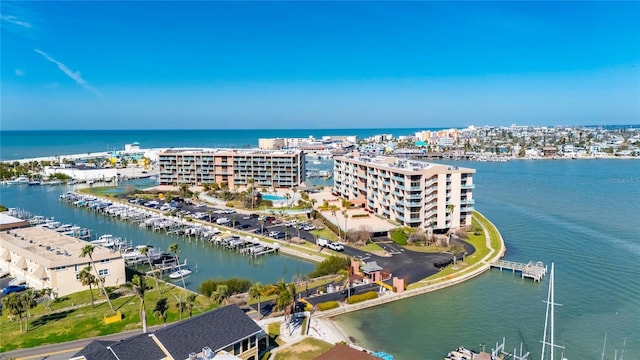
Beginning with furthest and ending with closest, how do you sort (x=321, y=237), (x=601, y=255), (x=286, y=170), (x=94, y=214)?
(x=286, y=170) → (x=94, y=214) → (x=321, y=237) → (x=601, y=255)

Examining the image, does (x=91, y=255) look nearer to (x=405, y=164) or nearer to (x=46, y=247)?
(x=46, y=247)

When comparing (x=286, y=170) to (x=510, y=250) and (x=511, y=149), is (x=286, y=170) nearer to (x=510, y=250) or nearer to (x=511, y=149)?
(x=510, y=250)

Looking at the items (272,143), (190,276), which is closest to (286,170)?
(190,276)

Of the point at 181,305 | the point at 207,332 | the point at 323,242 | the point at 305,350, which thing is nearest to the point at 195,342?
the point at 207,332

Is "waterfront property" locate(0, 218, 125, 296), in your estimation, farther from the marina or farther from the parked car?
the marina

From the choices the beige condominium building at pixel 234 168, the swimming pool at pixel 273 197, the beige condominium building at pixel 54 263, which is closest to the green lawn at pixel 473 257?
the beige condominium building at pixel 54 263

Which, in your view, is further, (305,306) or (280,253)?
(280,253)
